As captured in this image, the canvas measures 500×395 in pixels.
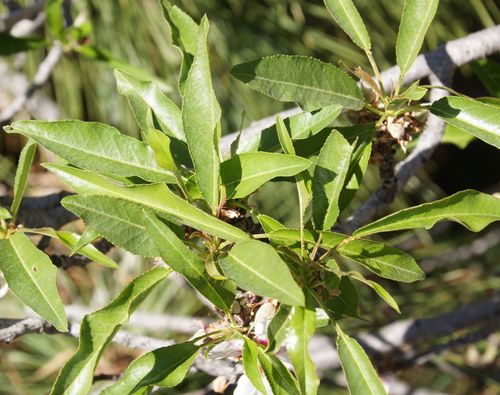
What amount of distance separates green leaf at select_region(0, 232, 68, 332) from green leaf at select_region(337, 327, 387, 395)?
0.81 feet

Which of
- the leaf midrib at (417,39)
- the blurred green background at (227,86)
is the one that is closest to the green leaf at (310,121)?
the leaf midrib at (417,39)

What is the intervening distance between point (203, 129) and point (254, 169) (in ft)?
0.18

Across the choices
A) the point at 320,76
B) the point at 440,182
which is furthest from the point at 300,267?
the point at 440,182

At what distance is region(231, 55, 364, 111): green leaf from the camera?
0.66 m

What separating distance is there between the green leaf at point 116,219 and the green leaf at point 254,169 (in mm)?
88

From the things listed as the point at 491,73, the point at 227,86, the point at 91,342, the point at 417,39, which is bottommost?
the point at 227,86

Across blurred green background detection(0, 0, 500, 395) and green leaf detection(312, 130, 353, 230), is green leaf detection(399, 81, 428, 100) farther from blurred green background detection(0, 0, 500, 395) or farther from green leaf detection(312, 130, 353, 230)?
blurred green background detection(0, 0, 500, 395)

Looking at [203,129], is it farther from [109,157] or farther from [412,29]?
[412,29]

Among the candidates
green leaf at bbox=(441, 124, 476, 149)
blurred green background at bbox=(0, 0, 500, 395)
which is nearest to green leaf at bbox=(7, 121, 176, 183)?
green leaf at bbox=(441, 124, 476, 149)

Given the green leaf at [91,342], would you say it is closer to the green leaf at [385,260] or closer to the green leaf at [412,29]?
the green leaf at [385,260]

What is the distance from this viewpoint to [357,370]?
2.03 feet

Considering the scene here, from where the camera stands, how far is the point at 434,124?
3.20ft

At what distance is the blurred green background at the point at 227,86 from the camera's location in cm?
186

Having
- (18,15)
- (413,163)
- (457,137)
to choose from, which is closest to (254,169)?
(413,163)
